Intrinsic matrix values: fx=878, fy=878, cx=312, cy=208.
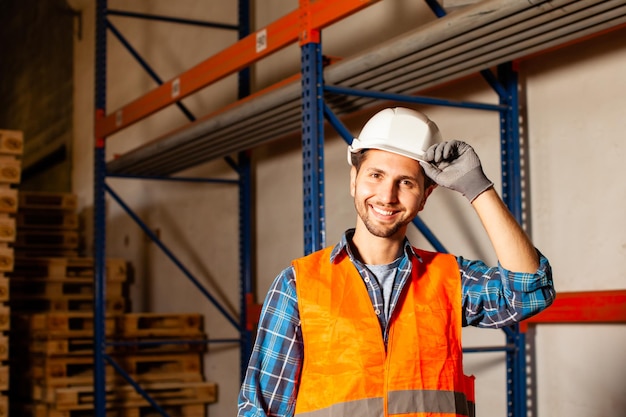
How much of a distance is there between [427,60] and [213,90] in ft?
14.5

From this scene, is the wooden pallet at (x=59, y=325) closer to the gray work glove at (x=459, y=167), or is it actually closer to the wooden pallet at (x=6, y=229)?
the wooden pallet at (x=6, y=229)

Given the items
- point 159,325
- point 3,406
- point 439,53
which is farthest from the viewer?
point 159,325

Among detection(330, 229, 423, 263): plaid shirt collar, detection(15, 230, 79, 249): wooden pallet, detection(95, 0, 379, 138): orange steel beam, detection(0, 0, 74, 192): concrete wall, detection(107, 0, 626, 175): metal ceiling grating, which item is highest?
detection(0, 0, 74, 192): concrete wall

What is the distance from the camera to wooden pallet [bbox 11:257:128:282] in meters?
9.39

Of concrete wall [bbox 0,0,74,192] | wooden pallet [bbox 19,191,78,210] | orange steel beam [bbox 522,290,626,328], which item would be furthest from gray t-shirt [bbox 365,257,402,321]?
concrete wall [bbox 0,0,74,192]

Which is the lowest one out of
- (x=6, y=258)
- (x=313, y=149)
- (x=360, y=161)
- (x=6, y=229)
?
(x=6, y=258)

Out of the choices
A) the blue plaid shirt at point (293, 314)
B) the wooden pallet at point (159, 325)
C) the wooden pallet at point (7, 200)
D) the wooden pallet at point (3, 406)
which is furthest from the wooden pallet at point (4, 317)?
the blue plaid shirt at point (293, 314)

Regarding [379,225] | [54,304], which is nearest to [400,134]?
[379,225]

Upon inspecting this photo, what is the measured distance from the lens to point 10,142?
26.0 feet

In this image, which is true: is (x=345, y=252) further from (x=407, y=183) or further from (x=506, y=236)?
(x=506, y=236)

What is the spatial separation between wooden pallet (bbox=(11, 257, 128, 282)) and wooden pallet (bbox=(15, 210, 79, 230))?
3.86 feet

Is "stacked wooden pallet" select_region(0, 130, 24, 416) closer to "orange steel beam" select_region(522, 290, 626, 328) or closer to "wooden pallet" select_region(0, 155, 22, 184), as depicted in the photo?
"wooden pallet" select_region(0, 155, 22, 184)

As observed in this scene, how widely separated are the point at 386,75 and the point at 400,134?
2.41 metres

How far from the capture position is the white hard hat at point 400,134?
102 inches
